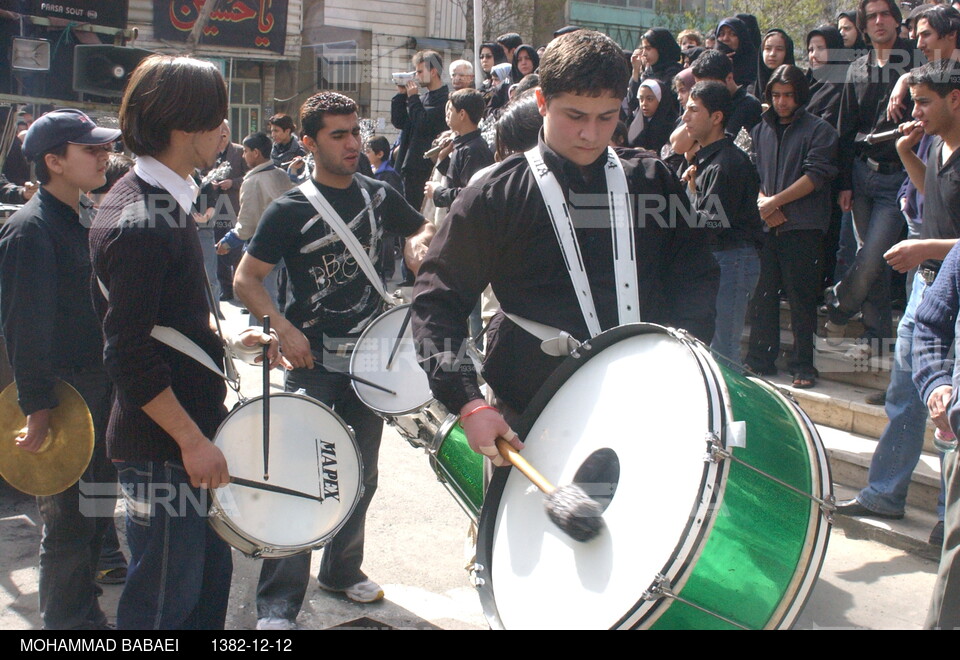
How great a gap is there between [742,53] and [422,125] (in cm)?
316

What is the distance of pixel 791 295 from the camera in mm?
5863

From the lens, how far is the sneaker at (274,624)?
3461mm

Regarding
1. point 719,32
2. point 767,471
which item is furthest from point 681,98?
point 767,471

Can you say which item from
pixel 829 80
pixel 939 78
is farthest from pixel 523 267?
pixel 829 80

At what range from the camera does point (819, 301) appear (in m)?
6.55

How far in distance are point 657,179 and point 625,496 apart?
999 millimetres

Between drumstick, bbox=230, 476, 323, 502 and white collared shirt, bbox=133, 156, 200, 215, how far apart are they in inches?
32.3

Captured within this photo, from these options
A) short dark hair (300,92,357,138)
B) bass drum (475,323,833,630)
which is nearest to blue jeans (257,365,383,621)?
short dark hair (300,92,357,138)

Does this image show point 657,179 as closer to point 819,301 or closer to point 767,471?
point 767,471

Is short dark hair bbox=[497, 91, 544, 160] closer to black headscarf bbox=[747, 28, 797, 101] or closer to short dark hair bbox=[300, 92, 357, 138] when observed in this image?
short dark hair bbox=[300, 92, 357, 138]

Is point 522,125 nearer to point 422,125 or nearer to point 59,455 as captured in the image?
point 59,455

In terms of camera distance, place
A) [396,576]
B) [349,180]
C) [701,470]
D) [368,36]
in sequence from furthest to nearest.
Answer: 1. [368,36]
2. [396,576]
3. [349,180]
4. [701,470]

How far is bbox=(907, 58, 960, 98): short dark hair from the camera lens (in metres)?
3.97

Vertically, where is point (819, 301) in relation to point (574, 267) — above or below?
below
